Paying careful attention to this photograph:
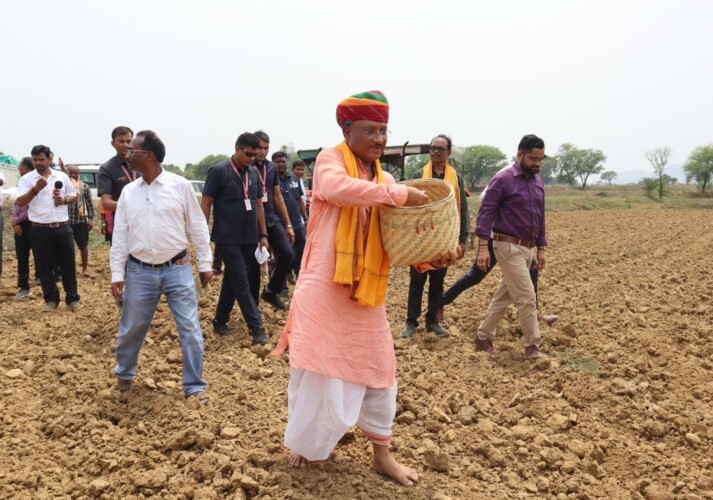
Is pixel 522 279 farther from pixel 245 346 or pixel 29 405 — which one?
pixel 29 405

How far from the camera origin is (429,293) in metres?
5.02

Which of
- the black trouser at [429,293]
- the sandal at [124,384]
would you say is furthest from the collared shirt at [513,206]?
the sandal at [124,384]

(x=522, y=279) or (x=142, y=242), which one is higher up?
(x=142, y=242)

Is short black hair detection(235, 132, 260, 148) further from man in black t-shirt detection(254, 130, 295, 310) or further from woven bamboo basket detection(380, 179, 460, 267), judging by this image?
woven bamboo basket detection(380, 179, 460, 267)

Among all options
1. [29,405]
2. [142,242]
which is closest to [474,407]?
[142,242]

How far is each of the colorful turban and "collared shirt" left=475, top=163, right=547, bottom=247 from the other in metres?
2.17

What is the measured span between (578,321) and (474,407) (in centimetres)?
257

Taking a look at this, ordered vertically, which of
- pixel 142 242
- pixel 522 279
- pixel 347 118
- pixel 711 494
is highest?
pixel 347 118

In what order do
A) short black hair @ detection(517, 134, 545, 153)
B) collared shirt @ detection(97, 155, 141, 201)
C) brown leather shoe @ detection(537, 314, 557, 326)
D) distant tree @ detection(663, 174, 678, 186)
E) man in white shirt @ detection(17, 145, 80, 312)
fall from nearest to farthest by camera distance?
short black hair @ detection(517, 134, 545, 153) → collared shirt @ detection(97, 155, 141, 201) → brown leather shoe @ detection(537, 314, 557, 326) → man in white shirt @ detection(17, 145, 80, 312) → distant tree @ detection(663, 174, 678, 186)

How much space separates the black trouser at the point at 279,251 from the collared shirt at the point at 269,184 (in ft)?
0.24

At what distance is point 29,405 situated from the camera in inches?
137

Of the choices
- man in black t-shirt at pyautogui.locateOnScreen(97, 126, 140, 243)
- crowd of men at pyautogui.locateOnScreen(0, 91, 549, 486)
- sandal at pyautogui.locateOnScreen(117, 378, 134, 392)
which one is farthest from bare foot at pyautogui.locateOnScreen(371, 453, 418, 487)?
man in black t-shirt at pyautogui.locateOnScreen(97, 126, 140, 243)

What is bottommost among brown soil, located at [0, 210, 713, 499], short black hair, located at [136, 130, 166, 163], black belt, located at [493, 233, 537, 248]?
brown soil, located at [0, 210, 713, 499]

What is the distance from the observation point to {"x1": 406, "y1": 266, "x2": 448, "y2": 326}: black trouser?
4977 mm
